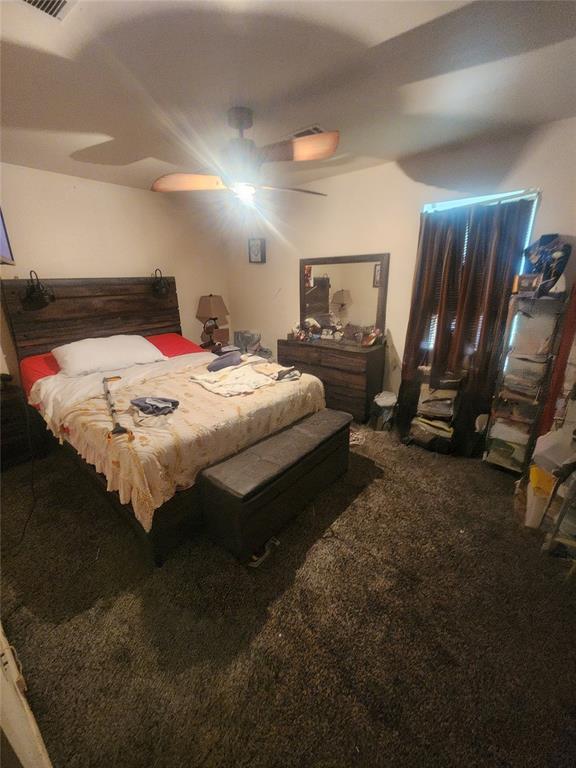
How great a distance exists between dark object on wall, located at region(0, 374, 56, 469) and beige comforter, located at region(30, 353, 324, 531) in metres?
0.24

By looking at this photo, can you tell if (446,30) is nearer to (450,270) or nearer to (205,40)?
(205,40)

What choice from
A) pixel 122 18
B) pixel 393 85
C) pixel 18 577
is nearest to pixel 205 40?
pixel 122 18

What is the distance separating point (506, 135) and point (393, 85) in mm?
1178

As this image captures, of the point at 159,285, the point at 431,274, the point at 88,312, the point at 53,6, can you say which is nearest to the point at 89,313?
the point at 88,312

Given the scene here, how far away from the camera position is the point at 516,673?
4.00 ft

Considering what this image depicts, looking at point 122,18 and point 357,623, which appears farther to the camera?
point 357,623

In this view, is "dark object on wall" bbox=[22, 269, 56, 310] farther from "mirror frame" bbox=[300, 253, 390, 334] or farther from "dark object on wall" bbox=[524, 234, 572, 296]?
"dark object on wall" bbox=[524, 234, 572, 296]

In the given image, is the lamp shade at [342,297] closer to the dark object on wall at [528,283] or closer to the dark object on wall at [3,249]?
the dark object on wall at [528,283]

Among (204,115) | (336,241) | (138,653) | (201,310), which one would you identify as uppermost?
(204,115)

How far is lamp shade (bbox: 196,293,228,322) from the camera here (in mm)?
3961

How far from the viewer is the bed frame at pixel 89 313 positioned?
8.94 ft

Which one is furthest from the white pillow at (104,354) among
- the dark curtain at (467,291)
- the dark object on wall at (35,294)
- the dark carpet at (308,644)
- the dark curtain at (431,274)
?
the dark curtain at (467,291)

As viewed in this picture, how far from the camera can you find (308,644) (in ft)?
4.32

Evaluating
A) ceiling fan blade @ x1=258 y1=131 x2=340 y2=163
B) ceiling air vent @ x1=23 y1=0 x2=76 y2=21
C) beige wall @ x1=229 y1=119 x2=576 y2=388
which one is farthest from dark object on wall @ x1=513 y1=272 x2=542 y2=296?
ceiling air vent @ x1=23 y1=0 x2=76 y2=21
